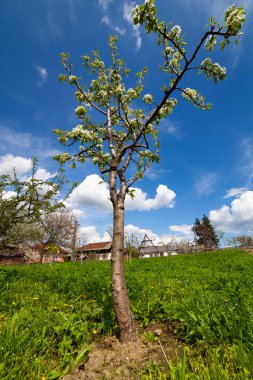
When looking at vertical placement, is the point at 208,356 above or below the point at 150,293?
below

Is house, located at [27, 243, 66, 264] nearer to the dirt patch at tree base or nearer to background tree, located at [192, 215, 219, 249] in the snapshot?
the dirt patch at tree base

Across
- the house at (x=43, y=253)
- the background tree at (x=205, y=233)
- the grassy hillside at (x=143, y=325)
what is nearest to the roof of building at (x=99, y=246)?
the house at (x=43, y=253)

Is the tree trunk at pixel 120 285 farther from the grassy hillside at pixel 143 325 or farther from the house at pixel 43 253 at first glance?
the house at pixel 43 253

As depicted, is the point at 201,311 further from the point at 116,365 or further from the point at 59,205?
the point at 59,205

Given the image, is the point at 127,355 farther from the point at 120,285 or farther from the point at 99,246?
the point at 99,246

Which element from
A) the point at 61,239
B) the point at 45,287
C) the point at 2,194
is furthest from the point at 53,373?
the point at 61,239

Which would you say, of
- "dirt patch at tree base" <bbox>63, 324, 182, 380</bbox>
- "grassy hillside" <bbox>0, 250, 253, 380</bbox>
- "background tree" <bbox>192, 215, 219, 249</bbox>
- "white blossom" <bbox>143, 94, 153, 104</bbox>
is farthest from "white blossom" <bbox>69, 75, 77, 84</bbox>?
"background tree" <bbox>192, 215, 219, 249</bbox>

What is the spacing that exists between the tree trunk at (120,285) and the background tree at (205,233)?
79350mm

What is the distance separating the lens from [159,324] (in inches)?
180

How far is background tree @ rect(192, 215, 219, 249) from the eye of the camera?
3076 inches

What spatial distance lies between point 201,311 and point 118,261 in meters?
1.86

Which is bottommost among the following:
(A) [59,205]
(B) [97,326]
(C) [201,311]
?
(B) [97,326]

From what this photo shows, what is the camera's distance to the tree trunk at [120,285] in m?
3.85

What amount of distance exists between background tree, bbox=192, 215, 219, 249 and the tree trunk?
79.3m
